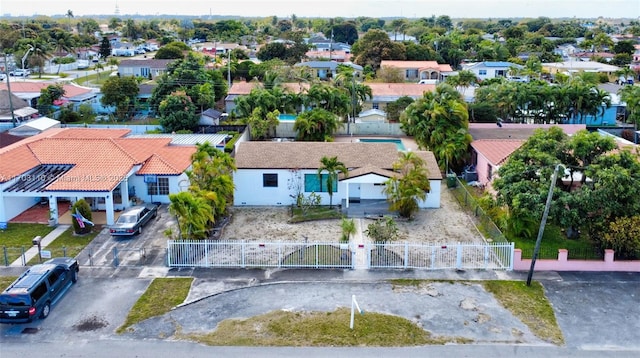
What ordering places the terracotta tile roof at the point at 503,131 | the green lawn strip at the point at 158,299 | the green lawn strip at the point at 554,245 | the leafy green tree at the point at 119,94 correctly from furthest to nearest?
the leafy green tree at the point at 119,94
the terracotta tile roof at the point at 503,131
the green lawn strip at the point at 554,245
the green lawn strip at the point at 158,299

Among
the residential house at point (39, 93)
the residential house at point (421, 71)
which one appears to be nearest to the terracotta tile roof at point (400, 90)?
the residential house at point (421, 71)

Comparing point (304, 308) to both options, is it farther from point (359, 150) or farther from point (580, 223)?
point (359, 150)

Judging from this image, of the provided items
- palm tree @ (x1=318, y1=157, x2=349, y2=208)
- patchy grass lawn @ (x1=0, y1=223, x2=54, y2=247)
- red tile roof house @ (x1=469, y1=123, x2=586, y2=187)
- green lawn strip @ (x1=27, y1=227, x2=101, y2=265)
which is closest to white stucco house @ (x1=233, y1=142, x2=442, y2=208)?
palm tree @ (x1=318, y1=157, x2=349, y2=208)

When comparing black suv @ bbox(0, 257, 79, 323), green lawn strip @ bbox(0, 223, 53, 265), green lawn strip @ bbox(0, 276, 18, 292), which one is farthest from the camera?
green lawn strip @ bbox(0, 223, 53, 265)

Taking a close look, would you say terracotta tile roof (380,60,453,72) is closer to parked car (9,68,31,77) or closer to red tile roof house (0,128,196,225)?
parked car (9,68,31,77)

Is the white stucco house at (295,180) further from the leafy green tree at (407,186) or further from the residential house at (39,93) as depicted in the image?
the residential house at (39,93)

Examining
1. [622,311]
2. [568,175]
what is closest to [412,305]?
[622,311]
